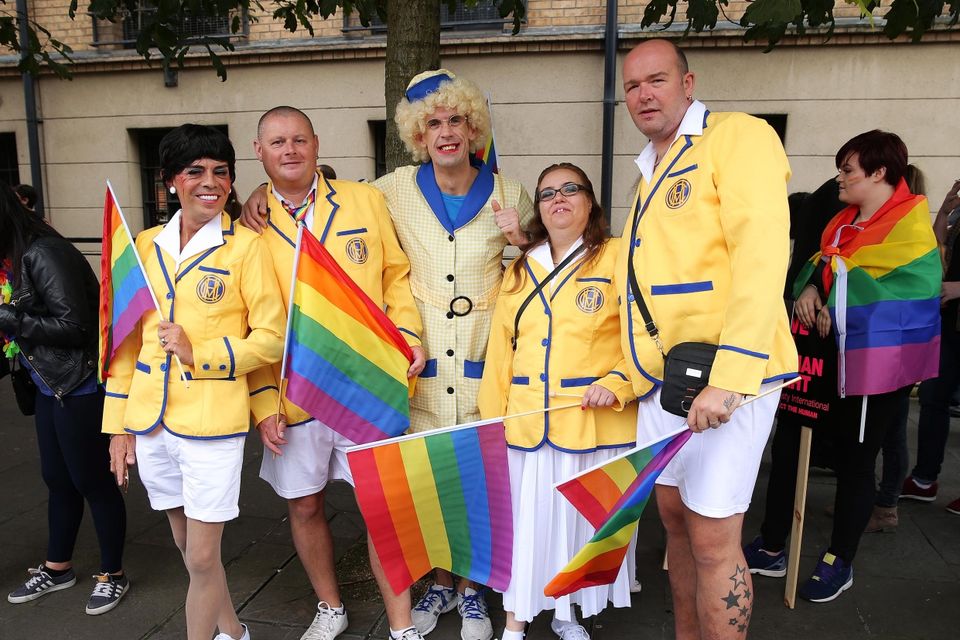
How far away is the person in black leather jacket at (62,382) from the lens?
3021 millimetres

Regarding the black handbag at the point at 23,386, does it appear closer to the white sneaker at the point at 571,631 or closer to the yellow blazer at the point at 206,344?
the yellow blazer at the point at 206,344

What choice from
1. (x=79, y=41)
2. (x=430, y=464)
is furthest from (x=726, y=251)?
(x=79, y=41)

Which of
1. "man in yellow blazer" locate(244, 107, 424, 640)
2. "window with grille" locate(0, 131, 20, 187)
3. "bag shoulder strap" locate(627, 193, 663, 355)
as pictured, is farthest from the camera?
"window with grille" locate(0, 131, 20, 187)

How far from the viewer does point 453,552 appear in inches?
111

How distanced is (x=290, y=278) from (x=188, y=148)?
596 mm

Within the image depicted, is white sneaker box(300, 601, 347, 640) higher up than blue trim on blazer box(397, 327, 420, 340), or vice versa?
blue trim on blazer box(397, 327, 420, 340)

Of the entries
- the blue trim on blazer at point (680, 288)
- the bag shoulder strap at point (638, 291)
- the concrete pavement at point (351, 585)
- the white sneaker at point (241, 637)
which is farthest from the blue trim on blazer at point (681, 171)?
the white sneaker at point (241, 637)

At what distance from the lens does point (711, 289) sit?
218 centimetres

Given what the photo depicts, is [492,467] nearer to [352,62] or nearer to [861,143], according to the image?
[861,143]

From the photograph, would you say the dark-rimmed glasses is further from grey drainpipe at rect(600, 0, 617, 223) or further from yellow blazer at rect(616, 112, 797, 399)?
grey drainpipe at rect(600, 0, 617, 223)

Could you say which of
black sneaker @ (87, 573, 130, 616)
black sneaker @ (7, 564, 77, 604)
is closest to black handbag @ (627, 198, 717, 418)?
black sneaker @ (87, 573, 130, 616)

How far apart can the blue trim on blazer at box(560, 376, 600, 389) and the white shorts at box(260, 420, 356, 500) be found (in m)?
0.90

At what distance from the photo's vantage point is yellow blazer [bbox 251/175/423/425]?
2.75 m

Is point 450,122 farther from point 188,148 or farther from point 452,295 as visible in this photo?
point 188,148
